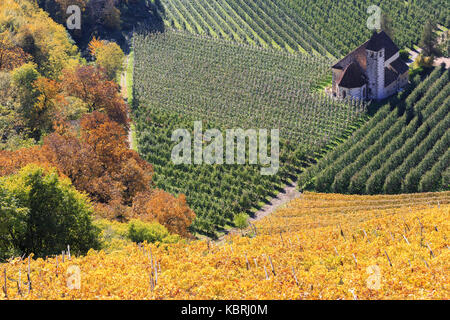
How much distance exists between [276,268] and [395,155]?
115 ft

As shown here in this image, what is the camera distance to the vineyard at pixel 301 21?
95188 mm

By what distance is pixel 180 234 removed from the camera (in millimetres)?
49469

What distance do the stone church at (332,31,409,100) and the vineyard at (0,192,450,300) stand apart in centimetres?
3485

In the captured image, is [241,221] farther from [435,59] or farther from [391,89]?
[435,59]

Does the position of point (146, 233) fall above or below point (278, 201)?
below

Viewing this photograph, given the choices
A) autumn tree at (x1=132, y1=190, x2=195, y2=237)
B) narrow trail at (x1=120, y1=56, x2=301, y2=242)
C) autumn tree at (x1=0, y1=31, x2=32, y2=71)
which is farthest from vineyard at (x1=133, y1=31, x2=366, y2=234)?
autumn tree at (x1=0, y1=31, x2=32, y2=71)

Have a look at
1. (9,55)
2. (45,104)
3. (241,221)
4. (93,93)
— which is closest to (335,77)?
(93,93)

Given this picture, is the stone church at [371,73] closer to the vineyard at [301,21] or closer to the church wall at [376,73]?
the church wall at [376,73]

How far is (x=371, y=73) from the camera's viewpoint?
78.8 meters

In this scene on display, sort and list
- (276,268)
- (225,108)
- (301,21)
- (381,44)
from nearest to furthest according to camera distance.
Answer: (276,268), (225,108), (381,44), (301,21)
